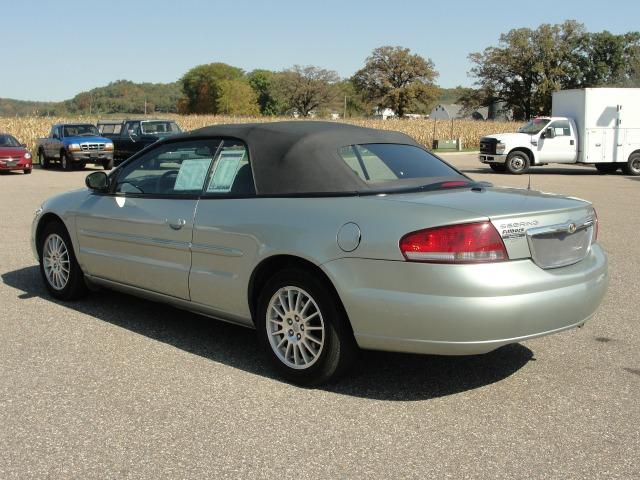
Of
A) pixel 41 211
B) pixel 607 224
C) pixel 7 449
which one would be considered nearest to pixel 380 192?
pixel 7 449

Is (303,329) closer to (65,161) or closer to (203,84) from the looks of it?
(65,161)

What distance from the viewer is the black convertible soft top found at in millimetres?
4406

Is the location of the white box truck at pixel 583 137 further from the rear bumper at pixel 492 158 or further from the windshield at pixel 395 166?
the windshield at pixel 395 166

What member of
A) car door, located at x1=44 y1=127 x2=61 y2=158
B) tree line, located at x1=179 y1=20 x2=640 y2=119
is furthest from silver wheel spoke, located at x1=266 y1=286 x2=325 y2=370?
tree line, located at x1=179 y1=20 x2=640 y2=119

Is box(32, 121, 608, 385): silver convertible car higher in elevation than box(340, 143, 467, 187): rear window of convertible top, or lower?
lower

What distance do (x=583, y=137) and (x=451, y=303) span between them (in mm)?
24154

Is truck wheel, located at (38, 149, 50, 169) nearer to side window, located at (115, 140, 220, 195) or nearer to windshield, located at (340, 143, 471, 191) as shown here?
side window, located at (115, 140, 220, 195)

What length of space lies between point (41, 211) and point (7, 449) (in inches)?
135

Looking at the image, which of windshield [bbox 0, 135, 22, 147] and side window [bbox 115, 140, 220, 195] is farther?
windshield [bbox 0, 135, 22, 147]

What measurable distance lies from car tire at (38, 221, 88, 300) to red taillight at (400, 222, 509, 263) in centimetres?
348

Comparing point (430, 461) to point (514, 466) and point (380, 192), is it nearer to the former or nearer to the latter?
point (514, 466)

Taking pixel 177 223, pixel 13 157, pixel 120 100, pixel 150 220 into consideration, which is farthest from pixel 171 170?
Result: pixel 120 100

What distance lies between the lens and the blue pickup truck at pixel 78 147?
2722 centimetres

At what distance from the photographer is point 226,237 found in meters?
4.66
